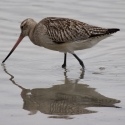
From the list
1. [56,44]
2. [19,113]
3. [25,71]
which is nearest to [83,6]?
[56,44]

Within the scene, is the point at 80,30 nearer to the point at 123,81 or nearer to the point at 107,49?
the point at 107,49

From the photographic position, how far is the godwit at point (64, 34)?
34.7ft

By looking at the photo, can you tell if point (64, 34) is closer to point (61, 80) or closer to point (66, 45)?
point (66, 45)

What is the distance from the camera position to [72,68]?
10562 mm

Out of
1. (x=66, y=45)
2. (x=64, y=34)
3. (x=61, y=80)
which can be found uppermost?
(x=64, y=34)

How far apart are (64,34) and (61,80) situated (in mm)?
1514

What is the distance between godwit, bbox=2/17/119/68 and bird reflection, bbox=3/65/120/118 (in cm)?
146

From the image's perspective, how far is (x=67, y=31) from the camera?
424 inches

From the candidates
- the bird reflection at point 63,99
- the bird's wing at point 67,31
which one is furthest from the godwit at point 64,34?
the bird reflection at point 63,99

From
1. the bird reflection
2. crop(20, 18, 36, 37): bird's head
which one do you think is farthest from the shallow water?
crop(20, 18, 36, 37): bird's head

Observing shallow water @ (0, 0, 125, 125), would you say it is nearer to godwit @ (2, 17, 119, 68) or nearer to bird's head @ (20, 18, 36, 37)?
godwit @ (2, 17, 119, 68)

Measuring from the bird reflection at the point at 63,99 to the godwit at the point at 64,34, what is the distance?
1464mm

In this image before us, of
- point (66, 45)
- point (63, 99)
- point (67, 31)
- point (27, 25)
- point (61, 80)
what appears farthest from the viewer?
point (27, 25)

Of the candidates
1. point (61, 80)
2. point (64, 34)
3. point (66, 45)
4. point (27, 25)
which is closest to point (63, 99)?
point (61, 80)
